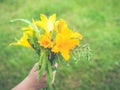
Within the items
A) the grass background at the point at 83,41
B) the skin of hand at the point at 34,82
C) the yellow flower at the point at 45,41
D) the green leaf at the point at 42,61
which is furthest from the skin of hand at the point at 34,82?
the grass background at the point at 83,41

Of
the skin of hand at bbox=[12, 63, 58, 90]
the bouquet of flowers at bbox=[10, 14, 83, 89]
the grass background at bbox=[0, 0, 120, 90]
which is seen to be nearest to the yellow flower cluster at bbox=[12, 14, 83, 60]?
the bouquet of flowers at bbox=[10, 14, 83, 89]

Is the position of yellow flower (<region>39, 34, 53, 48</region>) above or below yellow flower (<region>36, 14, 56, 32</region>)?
below

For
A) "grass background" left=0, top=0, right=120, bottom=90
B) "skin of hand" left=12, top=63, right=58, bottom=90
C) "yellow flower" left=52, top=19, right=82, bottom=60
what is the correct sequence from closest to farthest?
"yellow flower" left=52, top=19, right=82, bottom=60 < "skin of hand" left=12, top=63, right=58, bottom=90 < "grass background" left=0, top=0, right=120, bottom=90

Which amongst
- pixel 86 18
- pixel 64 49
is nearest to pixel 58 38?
pixel 64 49

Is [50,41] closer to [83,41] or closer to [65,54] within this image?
[65,54]

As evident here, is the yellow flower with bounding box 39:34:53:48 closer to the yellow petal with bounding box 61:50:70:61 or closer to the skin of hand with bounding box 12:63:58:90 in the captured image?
the yellow petal with bounding box 61:50:70:61

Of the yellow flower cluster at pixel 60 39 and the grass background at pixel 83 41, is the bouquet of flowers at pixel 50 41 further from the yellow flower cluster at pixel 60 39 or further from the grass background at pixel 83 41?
the grass background at pixel 83 41

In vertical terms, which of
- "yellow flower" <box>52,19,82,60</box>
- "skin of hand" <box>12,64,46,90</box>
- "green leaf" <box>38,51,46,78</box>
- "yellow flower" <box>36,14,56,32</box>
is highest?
"yellow flower" <box>36,14,56,32</box>

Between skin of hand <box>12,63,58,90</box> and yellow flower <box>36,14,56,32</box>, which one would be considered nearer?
yellow flower <box>36,14,56,32</box>
